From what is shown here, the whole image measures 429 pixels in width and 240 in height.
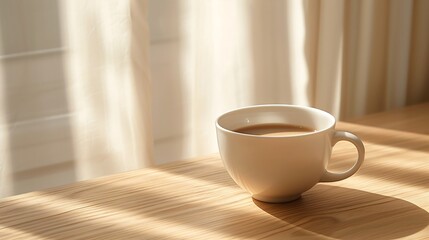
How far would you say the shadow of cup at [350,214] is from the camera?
2.84 feet

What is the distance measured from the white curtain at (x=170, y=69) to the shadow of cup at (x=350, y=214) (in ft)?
1.31

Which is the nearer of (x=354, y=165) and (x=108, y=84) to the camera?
(x=354, y=165)

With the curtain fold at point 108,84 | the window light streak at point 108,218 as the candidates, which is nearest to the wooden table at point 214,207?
the window light streak at point 108,218

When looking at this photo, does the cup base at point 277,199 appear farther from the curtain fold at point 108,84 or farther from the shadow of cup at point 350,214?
the curtain fold at point 108,84

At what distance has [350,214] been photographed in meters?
0.91

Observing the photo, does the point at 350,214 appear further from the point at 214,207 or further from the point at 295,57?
the point at 295,57

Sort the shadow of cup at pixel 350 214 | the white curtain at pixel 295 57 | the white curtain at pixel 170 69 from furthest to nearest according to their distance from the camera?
the white curtain at pixel 295 57 < the white curtain at pixel 170 69 < the shadow of cup at pixel 350 214

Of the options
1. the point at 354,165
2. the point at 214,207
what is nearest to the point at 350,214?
the point at 354,165

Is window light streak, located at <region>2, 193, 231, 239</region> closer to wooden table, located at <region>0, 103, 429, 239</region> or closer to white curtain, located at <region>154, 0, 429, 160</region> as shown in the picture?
wooden table, located at <region>0, 103, 429, 239</region>

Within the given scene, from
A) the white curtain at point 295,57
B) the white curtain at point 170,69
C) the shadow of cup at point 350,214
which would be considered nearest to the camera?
the shadow of cup at point 350,214

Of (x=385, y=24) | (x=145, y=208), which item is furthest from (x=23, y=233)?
(x=385, y=24)

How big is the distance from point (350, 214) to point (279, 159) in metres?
0.12

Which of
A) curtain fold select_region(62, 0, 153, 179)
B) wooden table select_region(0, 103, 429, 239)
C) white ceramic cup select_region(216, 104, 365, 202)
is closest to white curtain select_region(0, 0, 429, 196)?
curtain fold select_region(62, 0, 153, 179)

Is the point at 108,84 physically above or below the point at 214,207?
above
